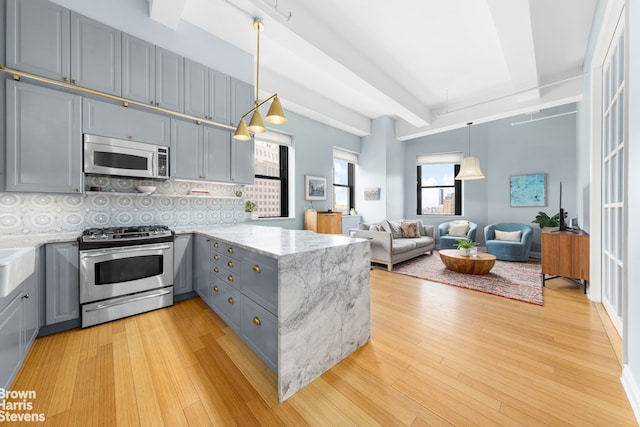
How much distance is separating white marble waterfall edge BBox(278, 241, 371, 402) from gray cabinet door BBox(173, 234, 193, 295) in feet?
6.54

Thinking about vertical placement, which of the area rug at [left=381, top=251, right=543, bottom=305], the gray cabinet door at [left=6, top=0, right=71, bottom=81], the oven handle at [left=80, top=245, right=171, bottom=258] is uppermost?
the gray cabinet door at [left=6, top=0, right=71, bottom=81]

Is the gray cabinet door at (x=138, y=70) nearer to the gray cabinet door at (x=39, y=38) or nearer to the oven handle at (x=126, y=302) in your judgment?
the gray cabinet door at (x=39, y=38)

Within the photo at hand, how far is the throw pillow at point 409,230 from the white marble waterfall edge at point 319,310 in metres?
4.00

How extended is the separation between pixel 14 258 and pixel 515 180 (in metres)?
7.89

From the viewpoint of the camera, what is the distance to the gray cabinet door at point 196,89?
3.11m

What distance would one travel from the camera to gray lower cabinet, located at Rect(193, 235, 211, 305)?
102 inches

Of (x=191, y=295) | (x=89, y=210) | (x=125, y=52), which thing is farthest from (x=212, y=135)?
(x=191, y=295)

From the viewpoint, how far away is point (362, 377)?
167 centimetres

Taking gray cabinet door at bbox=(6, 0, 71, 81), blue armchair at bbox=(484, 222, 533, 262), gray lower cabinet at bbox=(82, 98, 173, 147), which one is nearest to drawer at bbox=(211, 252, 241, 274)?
gray lower cabinet at bbox=(82, 98, 173, 147)

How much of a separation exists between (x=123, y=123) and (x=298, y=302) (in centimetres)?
274

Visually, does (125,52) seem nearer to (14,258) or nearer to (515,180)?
(14,258)

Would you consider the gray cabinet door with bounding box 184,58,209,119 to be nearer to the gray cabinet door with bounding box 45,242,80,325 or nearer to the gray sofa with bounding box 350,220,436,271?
the gray cabinet door with bounding box 45,242,80,325

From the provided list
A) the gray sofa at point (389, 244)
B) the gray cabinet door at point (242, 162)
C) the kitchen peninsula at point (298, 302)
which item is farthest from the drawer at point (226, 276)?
the gray sofa at point (389, 244)

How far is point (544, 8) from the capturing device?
2.76 m
